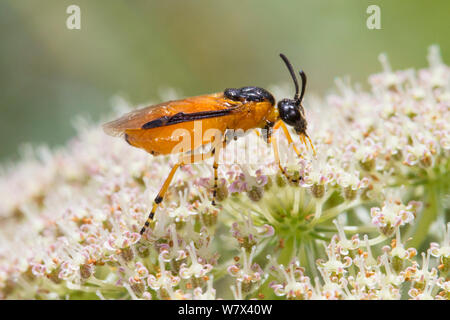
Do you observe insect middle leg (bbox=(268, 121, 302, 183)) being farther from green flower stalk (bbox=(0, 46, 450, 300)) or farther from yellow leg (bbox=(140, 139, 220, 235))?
yellow leg (bbox=(140, 139, 220, 235))

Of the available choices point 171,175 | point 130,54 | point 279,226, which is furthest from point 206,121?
point 130,54

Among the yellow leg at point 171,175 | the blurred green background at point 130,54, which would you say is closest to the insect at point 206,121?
the yellow leg at point 171,175

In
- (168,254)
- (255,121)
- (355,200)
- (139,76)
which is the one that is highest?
(139,76)

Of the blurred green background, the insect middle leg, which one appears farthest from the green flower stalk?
the blurred green background
